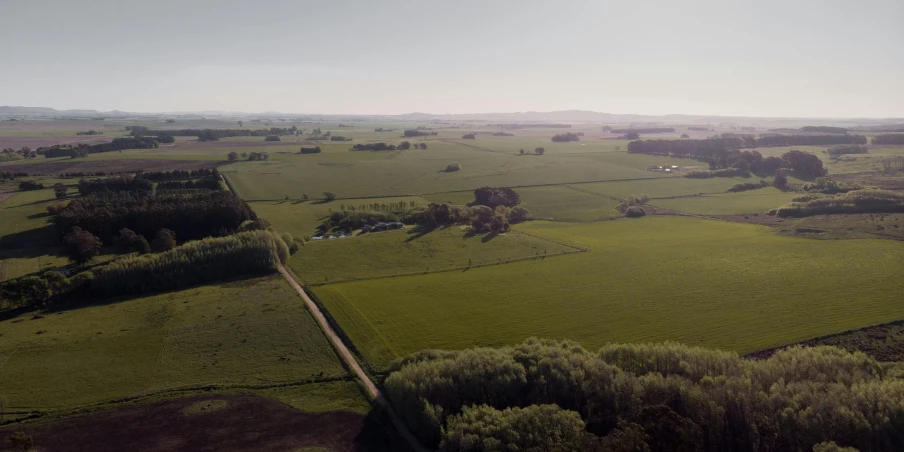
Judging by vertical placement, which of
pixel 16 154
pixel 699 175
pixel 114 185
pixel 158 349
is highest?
pixel 16 154

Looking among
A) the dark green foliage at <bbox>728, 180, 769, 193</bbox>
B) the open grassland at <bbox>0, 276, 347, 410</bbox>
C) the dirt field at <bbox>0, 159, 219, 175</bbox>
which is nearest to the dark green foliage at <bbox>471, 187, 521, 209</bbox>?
the open grassland at <bbox>0, 276, 347, 410</bbox>

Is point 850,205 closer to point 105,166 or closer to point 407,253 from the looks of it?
point 407,253

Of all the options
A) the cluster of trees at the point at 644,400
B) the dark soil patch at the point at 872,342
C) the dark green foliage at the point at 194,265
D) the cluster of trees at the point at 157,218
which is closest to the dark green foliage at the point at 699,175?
the dark soil patch at the point at 872,342

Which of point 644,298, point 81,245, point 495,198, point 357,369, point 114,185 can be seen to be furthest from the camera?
point 114,185

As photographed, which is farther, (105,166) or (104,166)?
(105,166)

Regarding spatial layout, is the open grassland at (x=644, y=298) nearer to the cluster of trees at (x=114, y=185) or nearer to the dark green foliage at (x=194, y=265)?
the dark green foliage at (x=194, y=265)

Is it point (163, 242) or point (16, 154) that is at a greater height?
point (16, 154)

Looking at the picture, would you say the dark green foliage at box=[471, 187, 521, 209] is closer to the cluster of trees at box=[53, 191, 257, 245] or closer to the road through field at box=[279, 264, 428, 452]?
the cluster of trees at box=[53, 191, 257, 245]

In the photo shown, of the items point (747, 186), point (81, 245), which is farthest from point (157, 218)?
point (747, 186)
